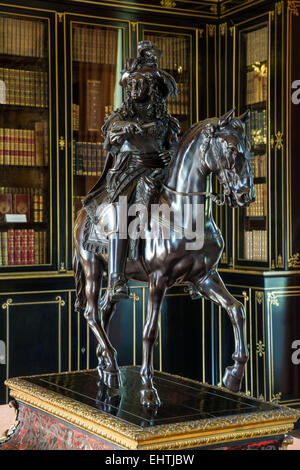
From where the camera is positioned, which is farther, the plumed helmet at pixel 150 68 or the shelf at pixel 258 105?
the shelf at pixel 258 105

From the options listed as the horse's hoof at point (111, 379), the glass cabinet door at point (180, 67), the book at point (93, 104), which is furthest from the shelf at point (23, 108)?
the horse's hoof at point (111, 379)

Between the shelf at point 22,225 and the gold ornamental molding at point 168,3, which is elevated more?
the gold ornamental molding at point 168,3

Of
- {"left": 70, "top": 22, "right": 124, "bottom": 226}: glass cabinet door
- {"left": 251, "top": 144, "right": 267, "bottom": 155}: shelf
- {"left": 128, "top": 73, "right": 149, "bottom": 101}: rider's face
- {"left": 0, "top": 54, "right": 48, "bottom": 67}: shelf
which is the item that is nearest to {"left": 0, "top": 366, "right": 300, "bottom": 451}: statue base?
{"left": 128, "top": 73, "right": 149, "bottom": 101}: rider's face

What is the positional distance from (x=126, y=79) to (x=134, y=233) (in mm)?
814

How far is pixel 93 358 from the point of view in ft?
19.8

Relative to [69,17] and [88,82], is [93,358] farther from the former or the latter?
[69,17]

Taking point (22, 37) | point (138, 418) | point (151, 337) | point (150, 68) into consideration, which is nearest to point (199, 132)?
point (150, 68)

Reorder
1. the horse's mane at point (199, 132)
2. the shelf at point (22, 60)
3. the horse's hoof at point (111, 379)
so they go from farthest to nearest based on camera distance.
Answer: the shelf at point (22, 60)
the horse's hoof at point (111, 379)
the horse's mane at point (199, 132)

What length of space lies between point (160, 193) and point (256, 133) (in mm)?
2695

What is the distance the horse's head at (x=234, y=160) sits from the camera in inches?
126

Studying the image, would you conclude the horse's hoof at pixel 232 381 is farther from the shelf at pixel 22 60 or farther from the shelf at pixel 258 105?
the shelf at pixel 22 60

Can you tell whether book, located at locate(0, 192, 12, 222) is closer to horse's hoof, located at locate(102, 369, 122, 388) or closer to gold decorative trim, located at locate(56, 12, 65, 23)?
gold decorative trim, located at locate(56, 12, 65, 23)
